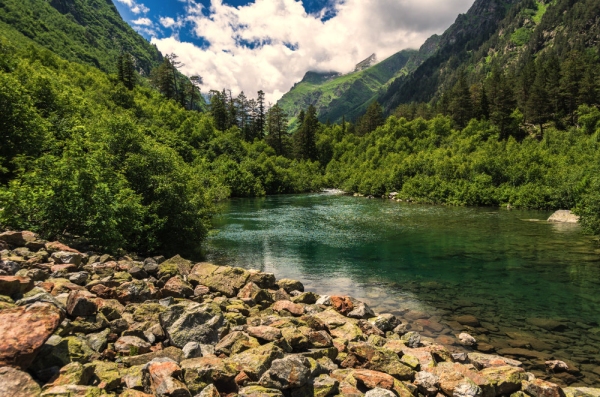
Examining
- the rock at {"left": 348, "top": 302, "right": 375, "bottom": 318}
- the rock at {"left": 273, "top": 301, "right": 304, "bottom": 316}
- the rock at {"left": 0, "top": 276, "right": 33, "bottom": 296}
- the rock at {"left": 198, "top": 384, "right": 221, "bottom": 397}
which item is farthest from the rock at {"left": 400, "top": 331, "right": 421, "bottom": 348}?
the rock at {"left": 0, "top": 276, "right": 33, "bottom": 296}

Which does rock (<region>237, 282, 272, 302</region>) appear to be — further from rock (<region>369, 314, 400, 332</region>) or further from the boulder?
the boulder

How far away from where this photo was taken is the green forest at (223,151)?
18.9 metres

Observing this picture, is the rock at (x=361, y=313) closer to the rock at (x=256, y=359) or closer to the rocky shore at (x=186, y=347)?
the rocky shore at (x=186, y=347)

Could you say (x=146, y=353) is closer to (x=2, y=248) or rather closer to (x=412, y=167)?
(x=2, y=248)

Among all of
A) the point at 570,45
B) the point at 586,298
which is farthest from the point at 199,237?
the point at 570,45

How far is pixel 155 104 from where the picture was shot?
11425cm

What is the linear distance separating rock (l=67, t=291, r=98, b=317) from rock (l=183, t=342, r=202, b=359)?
286 cm

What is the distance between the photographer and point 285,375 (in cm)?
754

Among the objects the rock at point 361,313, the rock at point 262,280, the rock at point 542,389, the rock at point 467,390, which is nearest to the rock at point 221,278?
Answer: the rock at point 262,280

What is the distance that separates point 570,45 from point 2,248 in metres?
224

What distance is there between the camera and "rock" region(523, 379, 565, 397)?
928 centimetres

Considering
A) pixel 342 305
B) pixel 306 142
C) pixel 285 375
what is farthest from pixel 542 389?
pixel 306 142

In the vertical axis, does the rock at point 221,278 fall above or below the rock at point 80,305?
below

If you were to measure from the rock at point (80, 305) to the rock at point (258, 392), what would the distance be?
4.93 m
